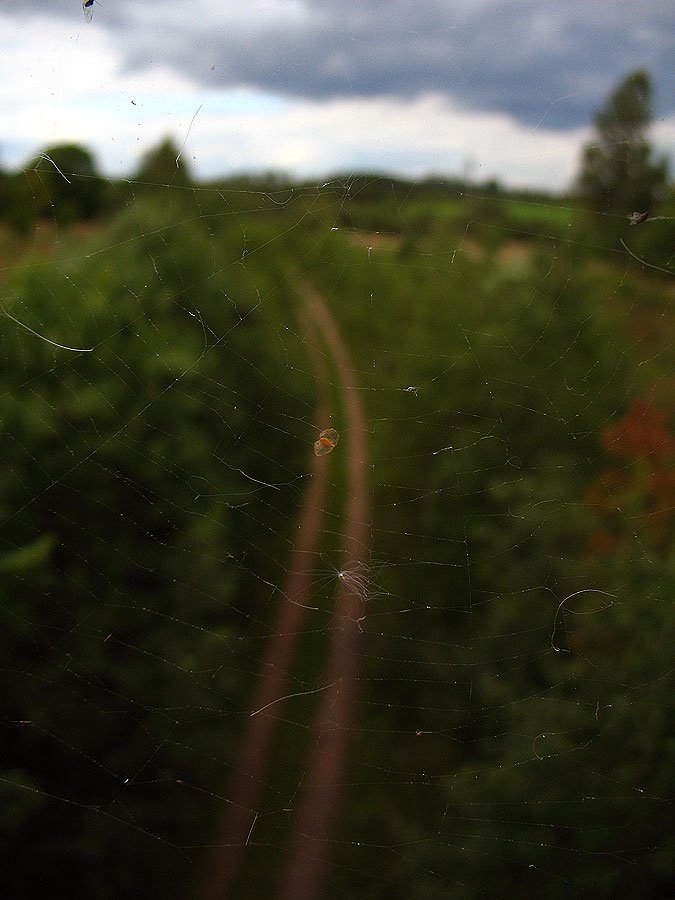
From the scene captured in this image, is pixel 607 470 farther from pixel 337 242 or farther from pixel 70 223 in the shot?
pixel 70 223

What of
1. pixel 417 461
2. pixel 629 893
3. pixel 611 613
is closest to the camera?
pixel 629 893

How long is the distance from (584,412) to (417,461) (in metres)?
1.92

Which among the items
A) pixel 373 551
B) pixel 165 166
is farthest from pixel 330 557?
pixel 165 166

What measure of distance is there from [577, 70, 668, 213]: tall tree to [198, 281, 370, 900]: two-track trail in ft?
6.33

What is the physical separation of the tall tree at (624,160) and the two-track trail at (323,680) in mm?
1929

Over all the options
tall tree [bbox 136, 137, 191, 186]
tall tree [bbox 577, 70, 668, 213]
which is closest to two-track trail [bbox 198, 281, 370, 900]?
tall tree [bbox 136, 137, 191, 186]

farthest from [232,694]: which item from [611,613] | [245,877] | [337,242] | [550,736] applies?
[337,242]

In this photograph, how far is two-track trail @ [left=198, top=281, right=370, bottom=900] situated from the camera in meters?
4.52

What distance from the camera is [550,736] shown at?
4066 millimetres

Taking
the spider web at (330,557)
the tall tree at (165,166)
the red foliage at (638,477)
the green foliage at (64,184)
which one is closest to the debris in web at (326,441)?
the spider web at (330,557)

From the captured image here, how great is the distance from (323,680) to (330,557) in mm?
1215

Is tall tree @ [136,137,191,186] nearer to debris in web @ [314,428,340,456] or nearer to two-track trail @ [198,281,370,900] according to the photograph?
two-track trail @ [198,281,370,900]

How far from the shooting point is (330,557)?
15.0 feet

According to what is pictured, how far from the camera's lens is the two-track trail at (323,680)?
4520 millimetres
